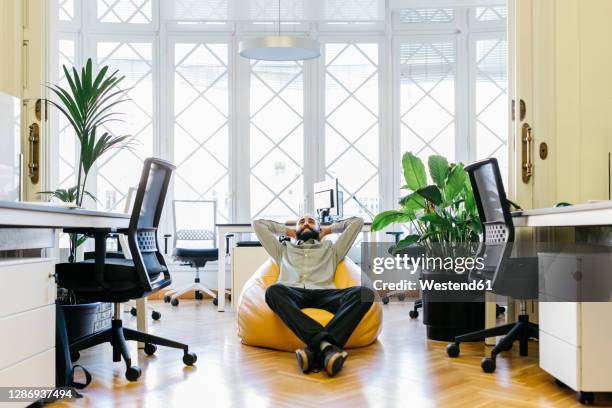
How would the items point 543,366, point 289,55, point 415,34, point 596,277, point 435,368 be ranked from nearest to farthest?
point 596,277 → point 543,366 → point 435,368 → point 289,55 → point 415,34

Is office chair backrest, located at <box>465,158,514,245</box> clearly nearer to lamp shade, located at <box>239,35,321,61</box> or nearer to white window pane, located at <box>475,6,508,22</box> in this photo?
lamp shade, located at <box>239,35,321,61</box>

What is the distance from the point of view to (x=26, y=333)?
2438 mm

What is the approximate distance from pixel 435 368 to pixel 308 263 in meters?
1.08

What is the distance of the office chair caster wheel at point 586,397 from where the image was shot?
272cm

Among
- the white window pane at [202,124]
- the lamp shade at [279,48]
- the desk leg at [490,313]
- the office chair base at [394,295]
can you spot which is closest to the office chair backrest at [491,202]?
the desk leg at [490,313]

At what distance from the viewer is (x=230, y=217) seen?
7.18 m

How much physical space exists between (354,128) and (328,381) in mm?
4526

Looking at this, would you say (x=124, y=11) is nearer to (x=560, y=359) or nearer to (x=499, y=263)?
(x=499, y=263)

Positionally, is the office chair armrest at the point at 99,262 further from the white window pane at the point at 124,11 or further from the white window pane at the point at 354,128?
the white window pane at the point at 124,11

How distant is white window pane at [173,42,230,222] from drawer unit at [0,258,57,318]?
4.47 meters

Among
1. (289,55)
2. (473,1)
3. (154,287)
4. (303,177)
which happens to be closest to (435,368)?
(154,287)

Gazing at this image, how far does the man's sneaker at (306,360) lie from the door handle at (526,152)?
192cm

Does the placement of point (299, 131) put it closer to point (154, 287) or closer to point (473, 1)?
point (473, 1)

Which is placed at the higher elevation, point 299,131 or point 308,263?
point 299,131
